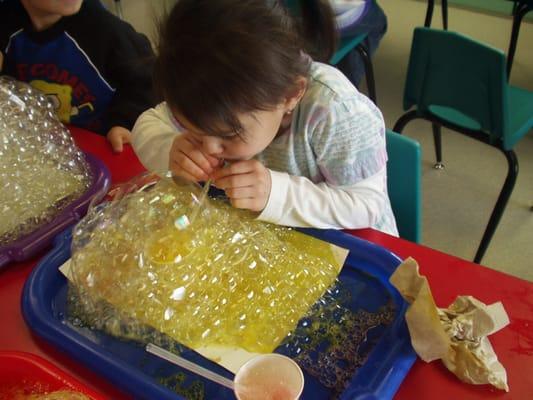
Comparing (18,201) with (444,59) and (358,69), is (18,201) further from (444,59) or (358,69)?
(358,69)

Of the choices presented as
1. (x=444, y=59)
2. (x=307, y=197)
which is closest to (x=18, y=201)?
(x=307, y=197)

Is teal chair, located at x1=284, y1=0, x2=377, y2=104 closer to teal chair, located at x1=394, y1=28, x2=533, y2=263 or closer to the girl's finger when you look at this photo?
teal chair, located at x1=394, y1=28, x2=533, y2=263

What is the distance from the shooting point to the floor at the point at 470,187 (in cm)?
176

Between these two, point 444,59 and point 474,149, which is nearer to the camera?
point 444,59

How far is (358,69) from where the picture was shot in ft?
6.79

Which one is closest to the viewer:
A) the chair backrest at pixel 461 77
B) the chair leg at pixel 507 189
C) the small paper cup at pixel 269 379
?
the small paper cup at pixel 269 379

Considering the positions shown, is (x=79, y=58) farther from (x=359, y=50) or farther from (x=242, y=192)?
(x=359, y=50)

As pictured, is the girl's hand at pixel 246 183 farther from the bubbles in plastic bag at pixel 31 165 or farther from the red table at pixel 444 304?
the bubbles in plastic bag at pixel 31 165

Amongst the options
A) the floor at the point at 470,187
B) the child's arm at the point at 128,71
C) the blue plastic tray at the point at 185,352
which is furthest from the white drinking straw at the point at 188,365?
the floor at the point at 470,187

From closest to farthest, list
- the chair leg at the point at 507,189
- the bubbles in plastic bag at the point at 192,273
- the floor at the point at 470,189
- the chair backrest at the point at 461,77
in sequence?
1. the bubbles in plastic bag at the point at 192,273
2. the chair backrest at the point at 461,77
3. the chair leg at the point at 507,189
4. the floor at the point at 470,189

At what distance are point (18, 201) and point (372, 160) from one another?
1.99ft

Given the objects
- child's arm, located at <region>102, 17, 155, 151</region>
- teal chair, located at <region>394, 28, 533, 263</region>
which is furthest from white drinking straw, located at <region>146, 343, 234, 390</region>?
teal chair, located at <region>394, 28, 533, 263</region>

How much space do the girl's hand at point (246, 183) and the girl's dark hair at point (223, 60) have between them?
79mm

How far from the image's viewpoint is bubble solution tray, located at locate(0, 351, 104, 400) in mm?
608
